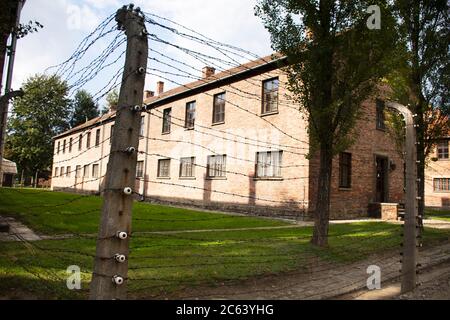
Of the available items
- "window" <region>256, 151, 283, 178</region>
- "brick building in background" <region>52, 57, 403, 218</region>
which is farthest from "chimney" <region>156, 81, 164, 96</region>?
"window" <region>256, 151, 283, 178</region>

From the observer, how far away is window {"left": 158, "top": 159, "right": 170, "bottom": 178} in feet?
82.1

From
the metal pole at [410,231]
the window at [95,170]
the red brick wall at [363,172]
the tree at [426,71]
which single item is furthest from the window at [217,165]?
the window at [95,170]

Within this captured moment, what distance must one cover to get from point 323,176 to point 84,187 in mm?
34043

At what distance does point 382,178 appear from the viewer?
19406mm

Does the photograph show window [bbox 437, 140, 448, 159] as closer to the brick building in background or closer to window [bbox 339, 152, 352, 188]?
the brick building in background

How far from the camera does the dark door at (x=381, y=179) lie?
19.1 m

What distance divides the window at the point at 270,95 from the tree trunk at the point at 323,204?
850 centimetres

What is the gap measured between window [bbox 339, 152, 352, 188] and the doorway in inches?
99.1

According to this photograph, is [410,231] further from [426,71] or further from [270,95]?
[270,95]

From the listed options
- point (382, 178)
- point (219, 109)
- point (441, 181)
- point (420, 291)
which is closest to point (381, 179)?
point (382, 178)

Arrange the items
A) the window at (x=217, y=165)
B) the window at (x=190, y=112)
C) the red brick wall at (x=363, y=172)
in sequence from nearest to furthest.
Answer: the red brick wall at (x=363, y=172) < the window at (x=217, y=165) < the window at (x=190, y=112)

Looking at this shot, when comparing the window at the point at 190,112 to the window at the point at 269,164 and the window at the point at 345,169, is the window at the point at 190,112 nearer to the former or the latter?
the window at the point at 269,164

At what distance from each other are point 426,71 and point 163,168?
17156mm
